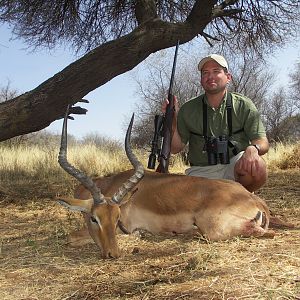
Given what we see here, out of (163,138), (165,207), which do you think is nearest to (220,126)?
(163,138)

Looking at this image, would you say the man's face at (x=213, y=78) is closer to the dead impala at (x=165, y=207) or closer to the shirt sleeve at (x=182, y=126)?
the shirt sleeve at (x=182, y=126)

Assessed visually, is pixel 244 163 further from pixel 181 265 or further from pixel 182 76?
pixel 182 76

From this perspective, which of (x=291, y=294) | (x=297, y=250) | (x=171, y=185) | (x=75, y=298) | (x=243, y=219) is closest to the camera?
(x=291, y=294)

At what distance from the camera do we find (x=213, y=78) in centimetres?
566

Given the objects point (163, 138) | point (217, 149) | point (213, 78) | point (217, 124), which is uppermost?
point (213, 78)

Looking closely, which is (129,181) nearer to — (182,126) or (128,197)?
(128,197)

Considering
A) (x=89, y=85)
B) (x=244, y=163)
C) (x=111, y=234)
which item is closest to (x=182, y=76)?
(x=89, y=85)

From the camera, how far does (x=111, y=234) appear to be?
3.96m

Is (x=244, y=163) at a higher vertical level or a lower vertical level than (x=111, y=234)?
higher

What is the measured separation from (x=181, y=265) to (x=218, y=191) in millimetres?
1291

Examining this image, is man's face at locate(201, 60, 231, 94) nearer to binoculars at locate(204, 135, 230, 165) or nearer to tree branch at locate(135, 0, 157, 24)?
binoculars at locate(204, 135, 230, 165)

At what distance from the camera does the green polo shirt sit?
557 centimetres

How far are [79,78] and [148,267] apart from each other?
13.7 ft

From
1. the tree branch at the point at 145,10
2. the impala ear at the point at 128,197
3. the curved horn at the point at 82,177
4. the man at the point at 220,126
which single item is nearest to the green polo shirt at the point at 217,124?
the man at the point at 220,126
